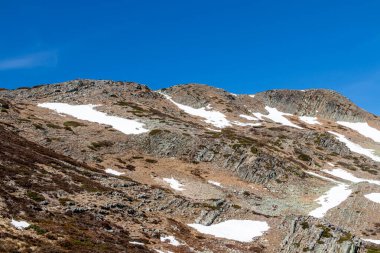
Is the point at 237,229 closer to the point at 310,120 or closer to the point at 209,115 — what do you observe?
the point at 209,115

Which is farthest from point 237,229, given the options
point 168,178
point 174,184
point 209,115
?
point 209,115

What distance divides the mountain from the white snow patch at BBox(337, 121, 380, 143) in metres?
1.06

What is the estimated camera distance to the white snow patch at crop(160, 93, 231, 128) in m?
127

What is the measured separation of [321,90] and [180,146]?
125m

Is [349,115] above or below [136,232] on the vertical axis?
above

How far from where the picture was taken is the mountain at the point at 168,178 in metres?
35.5

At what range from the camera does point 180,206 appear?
49906 millimetres

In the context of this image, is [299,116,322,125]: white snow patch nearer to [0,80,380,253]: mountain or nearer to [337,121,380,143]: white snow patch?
[0,80,380,253]: mountain

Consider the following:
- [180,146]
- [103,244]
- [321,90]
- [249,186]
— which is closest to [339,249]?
[103,244]

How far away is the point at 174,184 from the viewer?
66.5 m

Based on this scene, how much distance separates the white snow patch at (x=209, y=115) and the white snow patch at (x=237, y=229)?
74.6 metres

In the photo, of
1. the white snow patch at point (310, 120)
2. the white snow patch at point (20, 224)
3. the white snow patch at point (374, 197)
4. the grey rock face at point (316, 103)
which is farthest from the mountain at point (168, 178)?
the grey rock face at point (316, 103)

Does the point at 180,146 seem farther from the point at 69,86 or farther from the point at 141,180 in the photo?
the point at 69,86

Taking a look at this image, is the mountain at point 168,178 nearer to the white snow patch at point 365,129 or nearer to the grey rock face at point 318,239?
the grey rock face at point 318,239
